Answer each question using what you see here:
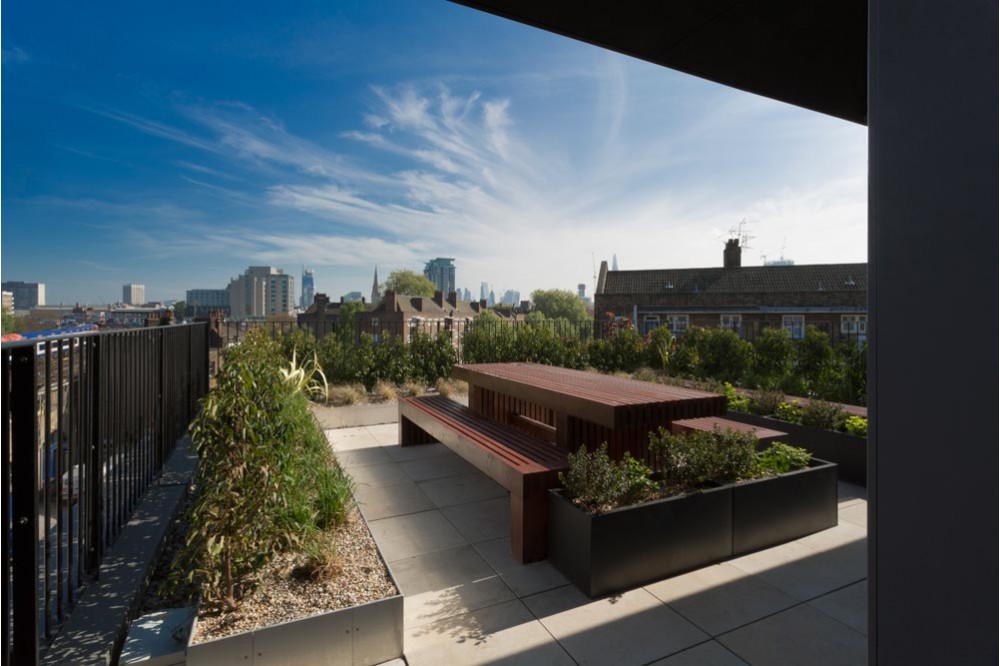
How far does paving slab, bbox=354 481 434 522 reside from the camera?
4.41 m

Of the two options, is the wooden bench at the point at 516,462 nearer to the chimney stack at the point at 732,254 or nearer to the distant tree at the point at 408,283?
the chimney stack at the point at 732,254

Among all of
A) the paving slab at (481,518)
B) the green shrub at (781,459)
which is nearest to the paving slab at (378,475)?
the paving slab at (481,518)

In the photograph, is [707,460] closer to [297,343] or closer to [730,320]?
[297,343]

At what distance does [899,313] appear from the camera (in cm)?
105

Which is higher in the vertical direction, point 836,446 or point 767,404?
point 767,404

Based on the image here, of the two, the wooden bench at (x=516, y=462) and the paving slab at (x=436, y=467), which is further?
the paving slab at (x=436, y=467)

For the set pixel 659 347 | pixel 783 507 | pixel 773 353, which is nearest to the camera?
pixel 783 507

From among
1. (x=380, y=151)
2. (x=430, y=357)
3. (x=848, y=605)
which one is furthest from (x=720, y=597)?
(x=380, y=151)

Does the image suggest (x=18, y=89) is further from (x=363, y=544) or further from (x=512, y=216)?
(x=363, y=544)

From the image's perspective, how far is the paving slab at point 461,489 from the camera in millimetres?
4680

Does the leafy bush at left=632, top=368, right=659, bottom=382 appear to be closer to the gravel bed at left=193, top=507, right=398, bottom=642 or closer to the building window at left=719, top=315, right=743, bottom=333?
the gravel bed at left=193, top=507, right=398, bottom=642

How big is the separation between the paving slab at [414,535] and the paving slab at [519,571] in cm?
27

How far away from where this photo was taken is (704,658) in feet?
8.31

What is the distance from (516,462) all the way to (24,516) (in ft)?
8.63
